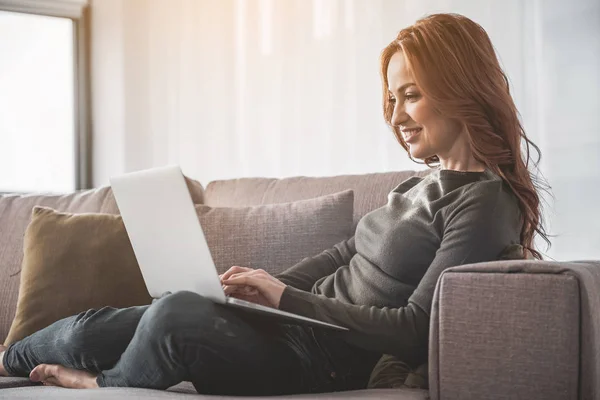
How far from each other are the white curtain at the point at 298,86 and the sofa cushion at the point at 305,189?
0.51 m

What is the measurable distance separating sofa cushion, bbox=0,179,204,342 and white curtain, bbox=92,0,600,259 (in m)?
0.95

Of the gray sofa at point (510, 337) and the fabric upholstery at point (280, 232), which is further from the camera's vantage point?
the fabric upholstery at point (280, 232)

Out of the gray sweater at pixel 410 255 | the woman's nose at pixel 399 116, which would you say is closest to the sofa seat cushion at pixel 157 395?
the gray sweater at pixel 410 255

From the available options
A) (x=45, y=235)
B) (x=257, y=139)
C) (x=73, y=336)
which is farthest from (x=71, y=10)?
(x=73, y=336)

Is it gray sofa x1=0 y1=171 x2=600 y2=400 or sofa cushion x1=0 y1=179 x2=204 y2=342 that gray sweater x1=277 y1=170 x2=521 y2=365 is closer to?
gray sofa x1=0 y1=171 x2=600 y2=400

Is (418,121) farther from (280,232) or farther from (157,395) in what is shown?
(157,395)

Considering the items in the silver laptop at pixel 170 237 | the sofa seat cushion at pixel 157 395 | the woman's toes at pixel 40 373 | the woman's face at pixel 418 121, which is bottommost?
the woman's toes at pixel 40 373

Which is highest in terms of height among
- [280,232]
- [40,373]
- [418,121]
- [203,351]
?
[418,121]

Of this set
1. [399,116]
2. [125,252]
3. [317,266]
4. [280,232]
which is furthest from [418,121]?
[125,252]

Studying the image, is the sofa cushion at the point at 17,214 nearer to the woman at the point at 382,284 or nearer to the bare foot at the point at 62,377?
the woman at the point at 382,284

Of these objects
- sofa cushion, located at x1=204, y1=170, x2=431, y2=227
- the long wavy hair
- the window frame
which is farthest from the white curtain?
the long wavy hair

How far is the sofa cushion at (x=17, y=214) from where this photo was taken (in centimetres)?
227

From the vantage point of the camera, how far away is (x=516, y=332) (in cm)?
124

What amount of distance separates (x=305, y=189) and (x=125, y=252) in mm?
484
